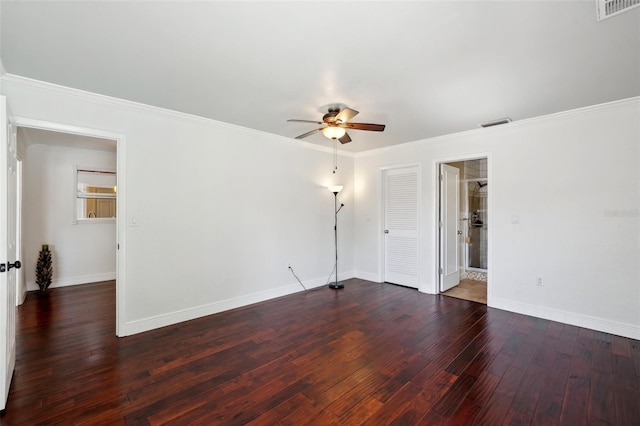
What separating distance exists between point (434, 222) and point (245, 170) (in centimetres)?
315

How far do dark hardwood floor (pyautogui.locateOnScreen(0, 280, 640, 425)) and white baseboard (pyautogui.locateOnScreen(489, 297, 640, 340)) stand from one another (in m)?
0.12

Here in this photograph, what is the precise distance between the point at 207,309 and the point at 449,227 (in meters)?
4.09

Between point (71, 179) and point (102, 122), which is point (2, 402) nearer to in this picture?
point (102, 122)

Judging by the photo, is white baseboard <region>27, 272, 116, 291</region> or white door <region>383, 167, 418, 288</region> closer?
white baseboard <region>27, 272, 116, 291</region>

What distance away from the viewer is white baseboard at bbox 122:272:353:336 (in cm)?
325

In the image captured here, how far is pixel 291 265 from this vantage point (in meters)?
4.79

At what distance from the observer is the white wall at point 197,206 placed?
3.14 m

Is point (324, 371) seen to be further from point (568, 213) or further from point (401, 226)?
point (568, 213)

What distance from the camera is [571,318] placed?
137 inches

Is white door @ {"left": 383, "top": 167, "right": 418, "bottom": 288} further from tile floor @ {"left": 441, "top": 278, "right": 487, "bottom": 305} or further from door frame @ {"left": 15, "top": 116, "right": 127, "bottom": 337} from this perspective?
door frame @ {"left": 15, "top": 116, "right": 127, "bottom": 337}

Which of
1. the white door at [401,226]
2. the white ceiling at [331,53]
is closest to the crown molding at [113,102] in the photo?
the white ceiling at [331,53]

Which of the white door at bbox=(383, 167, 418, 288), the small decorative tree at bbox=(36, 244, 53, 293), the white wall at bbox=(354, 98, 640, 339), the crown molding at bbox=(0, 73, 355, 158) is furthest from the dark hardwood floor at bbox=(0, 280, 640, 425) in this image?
the crown molding at bbox=(0, 73, 355, 158)

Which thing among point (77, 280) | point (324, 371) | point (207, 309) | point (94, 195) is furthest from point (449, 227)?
→ point (77, 280)

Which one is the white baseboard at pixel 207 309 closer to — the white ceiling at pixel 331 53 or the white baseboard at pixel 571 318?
the white ceiling at pixel 331 53
